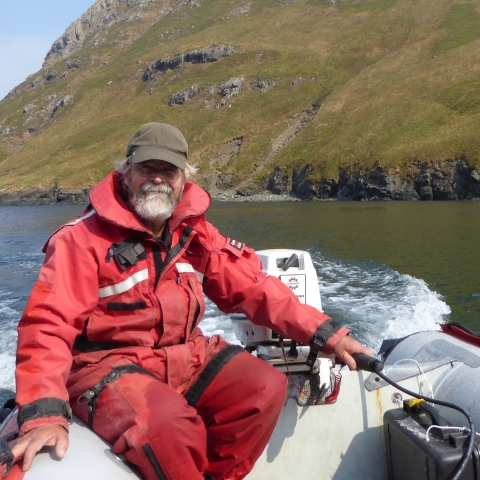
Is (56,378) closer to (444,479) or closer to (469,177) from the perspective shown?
(444,479)

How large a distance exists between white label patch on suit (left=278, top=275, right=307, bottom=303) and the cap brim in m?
1.67

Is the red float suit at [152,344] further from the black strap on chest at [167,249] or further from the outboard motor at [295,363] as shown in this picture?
the outboard motor at [295,363]

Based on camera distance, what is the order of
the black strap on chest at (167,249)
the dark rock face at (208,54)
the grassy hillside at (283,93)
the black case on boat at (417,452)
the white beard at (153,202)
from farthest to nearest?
the dark rock face at (208,54) < the grassy hillside at (283,93) < the white beard at (153,202) < the black strap on chest at (167,249) < the black case on boat at (417,452)

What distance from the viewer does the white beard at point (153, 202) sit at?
9.58ft

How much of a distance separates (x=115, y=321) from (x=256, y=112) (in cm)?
10079

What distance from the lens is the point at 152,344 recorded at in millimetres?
2754

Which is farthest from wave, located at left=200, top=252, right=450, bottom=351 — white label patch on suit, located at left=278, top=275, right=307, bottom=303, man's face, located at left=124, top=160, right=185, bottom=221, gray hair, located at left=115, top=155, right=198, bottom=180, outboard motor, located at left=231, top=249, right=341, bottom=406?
man's face, located at left=124, top=160, right=185, bottom=221

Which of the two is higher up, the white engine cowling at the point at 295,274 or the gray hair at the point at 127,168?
the gray hair at the point at 127,168

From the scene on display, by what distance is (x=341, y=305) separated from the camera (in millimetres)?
10047

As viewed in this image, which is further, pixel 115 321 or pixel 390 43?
pixel 390 43

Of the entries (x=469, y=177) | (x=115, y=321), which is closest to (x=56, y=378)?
(x=115, y=321)

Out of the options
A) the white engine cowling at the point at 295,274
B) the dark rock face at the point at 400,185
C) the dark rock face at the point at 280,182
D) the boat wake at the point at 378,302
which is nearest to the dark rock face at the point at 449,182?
the dark rock face at the point at 400,185

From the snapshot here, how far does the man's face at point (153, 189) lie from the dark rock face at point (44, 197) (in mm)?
81611

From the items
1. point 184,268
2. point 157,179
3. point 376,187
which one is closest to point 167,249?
point 184,268
